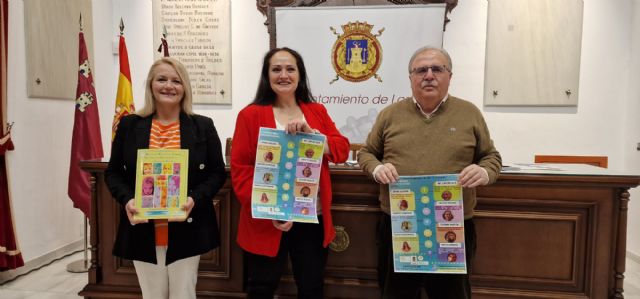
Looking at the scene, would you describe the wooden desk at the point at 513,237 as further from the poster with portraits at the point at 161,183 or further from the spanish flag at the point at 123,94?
the spanish flag at the point at 123,94

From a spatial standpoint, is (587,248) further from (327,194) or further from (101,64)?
(101,64)

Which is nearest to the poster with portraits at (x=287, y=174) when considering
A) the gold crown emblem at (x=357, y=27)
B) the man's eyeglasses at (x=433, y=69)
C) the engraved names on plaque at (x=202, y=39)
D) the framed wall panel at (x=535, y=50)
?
the man's eyeglasses at (x=433, y=69)

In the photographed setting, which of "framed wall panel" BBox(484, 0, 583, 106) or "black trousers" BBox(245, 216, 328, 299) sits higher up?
"framed wall panel" BBox(484, 0, 583, 106)

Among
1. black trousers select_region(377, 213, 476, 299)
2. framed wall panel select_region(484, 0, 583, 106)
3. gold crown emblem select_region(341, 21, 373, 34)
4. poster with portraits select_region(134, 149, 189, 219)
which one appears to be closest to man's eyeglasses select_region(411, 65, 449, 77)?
black trousers select_region(377, 213, 476, 299)

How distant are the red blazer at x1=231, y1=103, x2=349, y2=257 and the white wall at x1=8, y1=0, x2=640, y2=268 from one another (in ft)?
8.31

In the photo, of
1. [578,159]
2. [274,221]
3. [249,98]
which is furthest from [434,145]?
[578,159]

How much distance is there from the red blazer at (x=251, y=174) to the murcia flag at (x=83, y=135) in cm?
224

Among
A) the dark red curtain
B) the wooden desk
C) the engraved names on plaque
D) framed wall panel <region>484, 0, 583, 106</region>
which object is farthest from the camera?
the engraved names on plaque

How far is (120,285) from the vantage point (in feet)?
7.98

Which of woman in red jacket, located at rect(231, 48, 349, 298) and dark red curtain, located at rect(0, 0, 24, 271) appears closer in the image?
woman in red jacket, located at rect(231, 48, 349, 298)

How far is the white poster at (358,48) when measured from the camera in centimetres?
403

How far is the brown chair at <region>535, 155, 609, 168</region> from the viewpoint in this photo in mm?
4023

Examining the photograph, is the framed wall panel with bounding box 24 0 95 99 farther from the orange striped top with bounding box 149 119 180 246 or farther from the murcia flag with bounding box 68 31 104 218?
the orange striped top with bounding box 149 119 180 246

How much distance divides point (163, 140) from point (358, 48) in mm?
2793
